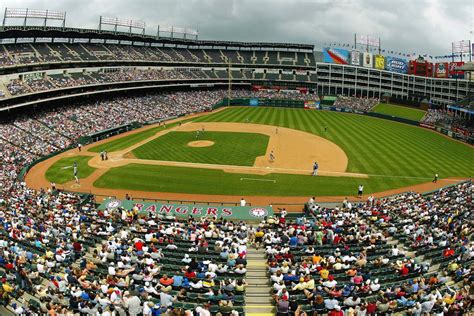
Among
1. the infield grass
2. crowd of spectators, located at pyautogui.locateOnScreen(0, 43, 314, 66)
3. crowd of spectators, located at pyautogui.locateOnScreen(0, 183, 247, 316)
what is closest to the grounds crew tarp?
crowd of spectators, located at pyautogui.locateOnScreen(0, 183, 247, 316)

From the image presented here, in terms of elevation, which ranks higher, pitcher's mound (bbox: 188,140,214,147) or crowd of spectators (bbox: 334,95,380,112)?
crowd of spectators (bbox: 334,95,380,112)

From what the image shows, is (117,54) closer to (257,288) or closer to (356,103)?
(356,103)

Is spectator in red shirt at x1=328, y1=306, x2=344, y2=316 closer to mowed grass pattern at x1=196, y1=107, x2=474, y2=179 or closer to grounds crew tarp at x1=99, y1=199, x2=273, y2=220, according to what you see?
grounds crew tarp at x1=99, y1=199, x2=273, y2=220

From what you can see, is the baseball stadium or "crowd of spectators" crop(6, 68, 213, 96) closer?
the baseball stadium

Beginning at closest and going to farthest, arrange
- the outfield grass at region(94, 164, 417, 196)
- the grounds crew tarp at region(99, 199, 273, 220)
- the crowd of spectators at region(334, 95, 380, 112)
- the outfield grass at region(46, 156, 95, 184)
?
the grounds crew tarp at region(99, 199, 273, 220)
the outfield grass at region(94, 164, 417, 196)
the outfield grass at region(46, 156, 95, 184)
the crowd of spectators at region(334, 95, 380, 112)

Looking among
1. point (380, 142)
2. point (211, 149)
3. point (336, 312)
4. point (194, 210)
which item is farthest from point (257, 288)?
point (380, 142)

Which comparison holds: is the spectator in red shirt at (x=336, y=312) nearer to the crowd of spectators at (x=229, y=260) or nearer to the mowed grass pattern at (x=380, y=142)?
the crowd of spectators at (x=229, y=260)

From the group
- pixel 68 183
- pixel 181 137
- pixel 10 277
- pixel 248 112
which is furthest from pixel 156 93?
pixel 10 277
